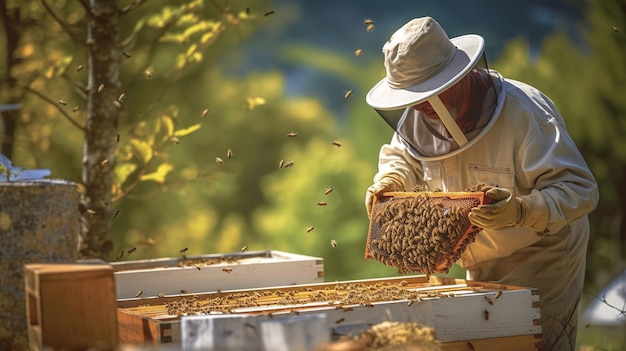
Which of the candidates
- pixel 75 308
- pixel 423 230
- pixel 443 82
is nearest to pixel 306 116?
pixel 443 82

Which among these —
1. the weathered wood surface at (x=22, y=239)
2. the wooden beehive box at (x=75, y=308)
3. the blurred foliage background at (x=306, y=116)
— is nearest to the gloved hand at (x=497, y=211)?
the wooden beehive box at (x=75, y=308)

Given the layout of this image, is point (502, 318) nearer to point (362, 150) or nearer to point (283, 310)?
point (283, 310)

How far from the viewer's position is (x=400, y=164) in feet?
14.1

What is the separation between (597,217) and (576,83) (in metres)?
1.48

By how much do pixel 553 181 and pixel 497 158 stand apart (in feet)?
0.96

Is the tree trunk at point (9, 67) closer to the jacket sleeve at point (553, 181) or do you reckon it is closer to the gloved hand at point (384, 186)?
the gloved hand at point (384, 186)

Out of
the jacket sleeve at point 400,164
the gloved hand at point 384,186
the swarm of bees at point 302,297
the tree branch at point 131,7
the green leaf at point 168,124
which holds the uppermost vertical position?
the tree branch at point 131,7

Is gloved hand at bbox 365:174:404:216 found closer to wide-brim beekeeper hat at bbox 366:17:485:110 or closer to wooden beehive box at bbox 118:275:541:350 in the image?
wide-brim beekeeper hat at bbox 366:17:485:110

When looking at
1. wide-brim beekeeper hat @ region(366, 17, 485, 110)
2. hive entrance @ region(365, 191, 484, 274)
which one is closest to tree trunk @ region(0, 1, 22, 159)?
wide-brim beekeeper hat @ region(366, 17, 485, 110)

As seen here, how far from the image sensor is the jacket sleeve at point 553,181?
3.50 meters

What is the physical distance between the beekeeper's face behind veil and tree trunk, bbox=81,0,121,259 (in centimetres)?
216

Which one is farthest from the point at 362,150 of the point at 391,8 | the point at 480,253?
the point at 480,253

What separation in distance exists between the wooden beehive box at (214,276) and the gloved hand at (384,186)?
0.57 metres

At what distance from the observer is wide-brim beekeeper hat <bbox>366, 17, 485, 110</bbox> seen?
3.66 meters
